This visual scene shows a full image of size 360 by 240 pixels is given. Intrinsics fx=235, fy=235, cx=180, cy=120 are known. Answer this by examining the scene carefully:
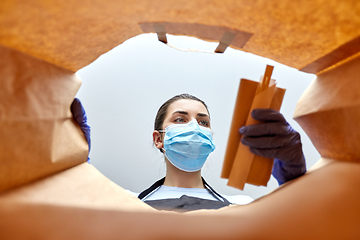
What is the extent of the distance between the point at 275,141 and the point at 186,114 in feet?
1.98

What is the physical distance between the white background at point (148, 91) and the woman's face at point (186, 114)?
353mm

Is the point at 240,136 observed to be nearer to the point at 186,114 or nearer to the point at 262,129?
the point at 262,129

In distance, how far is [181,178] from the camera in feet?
4.29

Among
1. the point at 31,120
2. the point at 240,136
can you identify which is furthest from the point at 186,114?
the point at 31,120

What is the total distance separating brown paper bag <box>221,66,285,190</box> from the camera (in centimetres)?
59

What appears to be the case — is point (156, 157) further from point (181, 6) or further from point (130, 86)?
point (181, 6)

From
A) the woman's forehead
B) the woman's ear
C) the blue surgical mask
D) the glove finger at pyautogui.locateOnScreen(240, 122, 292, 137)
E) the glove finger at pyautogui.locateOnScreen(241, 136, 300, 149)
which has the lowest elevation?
the woman's ear

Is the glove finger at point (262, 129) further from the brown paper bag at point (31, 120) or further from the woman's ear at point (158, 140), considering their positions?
the woman's ear at point (158, 140)

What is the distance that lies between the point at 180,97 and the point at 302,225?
1.05 metres

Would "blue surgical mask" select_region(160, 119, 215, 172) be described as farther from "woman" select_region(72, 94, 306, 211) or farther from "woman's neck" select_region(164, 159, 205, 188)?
"woman's neck" select_region(164, 159, 205, 188)

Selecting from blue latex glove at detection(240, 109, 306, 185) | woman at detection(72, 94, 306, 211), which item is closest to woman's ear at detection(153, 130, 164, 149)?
woman at detection(72, 94, 306, 211)

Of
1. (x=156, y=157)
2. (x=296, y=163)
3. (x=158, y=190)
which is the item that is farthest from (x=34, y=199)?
(x=156, y=157)

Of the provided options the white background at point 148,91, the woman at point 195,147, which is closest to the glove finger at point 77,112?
the woman at point 195,147

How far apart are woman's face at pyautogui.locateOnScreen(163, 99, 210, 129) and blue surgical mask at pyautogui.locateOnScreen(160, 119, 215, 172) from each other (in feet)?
0.22
